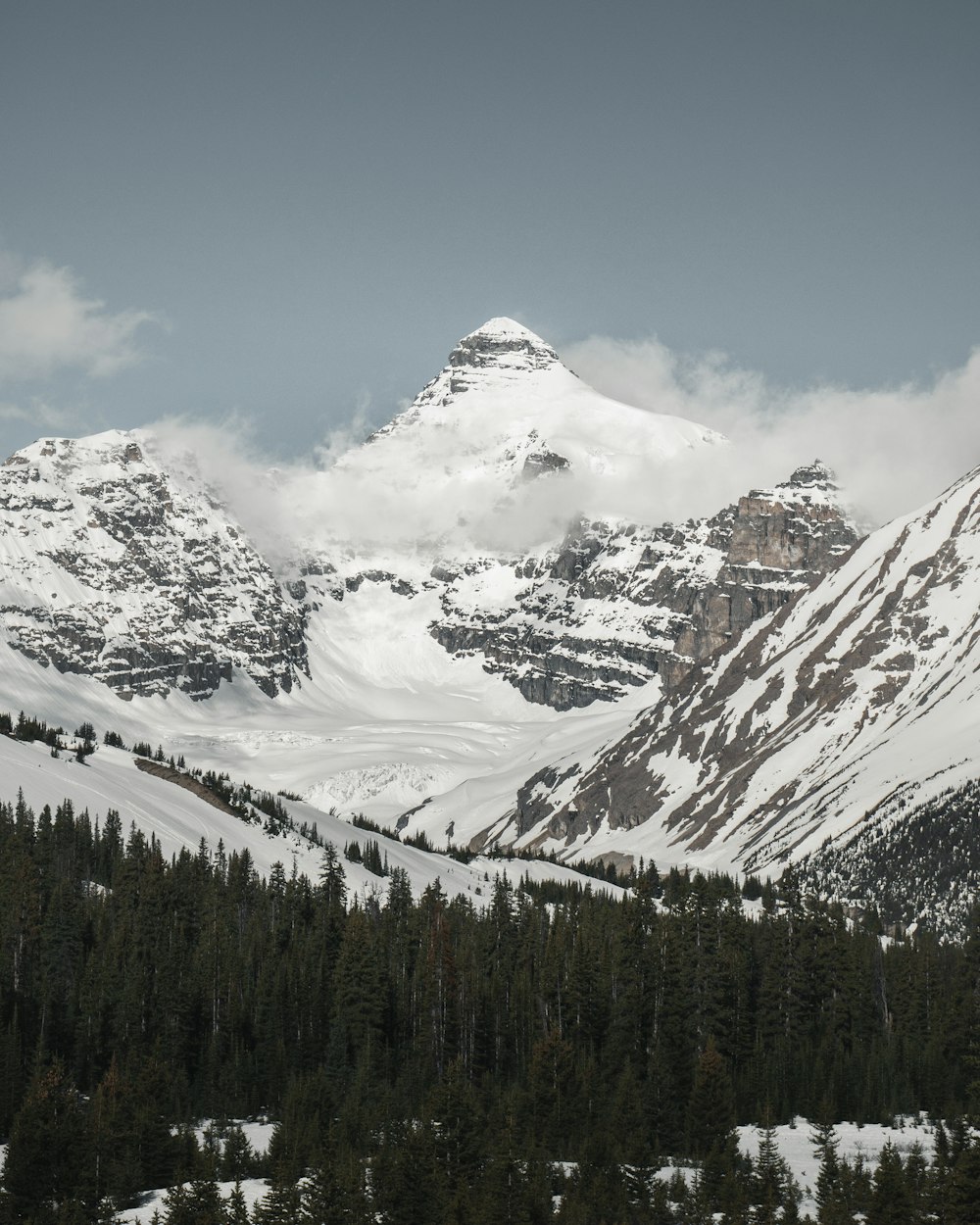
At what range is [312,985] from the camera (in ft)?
454

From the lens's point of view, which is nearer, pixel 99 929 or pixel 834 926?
pixel 834 926

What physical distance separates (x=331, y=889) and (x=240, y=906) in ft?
55.2

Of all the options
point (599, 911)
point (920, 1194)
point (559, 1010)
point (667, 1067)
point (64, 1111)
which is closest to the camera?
point (920, 1194)

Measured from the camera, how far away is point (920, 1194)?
8038 cm

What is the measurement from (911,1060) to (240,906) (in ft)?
268

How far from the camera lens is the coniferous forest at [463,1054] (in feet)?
276

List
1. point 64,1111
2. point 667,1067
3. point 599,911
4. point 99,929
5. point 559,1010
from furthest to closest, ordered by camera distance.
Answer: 1. point 599,911
2. point 99,929
3. point 559,1010
4. point 667,1067
5. point 64,1111

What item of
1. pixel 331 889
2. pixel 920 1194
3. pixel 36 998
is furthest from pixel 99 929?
pixel 920 1194

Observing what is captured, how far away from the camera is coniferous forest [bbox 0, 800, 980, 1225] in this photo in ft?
276

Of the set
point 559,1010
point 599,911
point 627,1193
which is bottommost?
point 627,1193

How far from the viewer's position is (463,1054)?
128 meters

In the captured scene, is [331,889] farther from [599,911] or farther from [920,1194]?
[920,1194]

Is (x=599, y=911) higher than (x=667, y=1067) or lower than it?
higher

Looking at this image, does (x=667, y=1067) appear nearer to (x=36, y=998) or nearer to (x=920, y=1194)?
(x=920, y=1194)
